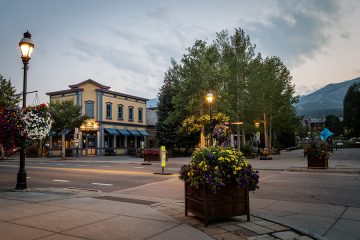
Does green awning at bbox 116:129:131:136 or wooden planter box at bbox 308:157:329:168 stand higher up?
green awning at bbox 116:129:131:136

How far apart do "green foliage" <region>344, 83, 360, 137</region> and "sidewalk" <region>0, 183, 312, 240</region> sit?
215 ft

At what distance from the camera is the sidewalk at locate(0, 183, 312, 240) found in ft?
17.7

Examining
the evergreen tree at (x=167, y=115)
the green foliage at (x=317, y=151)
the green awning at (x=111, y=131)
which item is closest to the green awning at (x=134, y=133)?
the green awning at (x=111, y=131)

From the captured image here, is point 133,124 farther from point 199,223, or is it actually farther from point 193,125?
point 199,223

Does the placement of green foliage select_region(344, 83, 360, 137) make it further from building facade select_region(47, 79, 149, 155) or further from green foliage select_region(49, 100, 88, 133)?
green foliage select_region(49, 100, 88, 133)

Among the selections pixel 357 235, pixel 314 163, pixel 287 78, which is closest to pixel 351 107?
pixel 287 78

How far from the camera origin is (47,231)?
18.5ft

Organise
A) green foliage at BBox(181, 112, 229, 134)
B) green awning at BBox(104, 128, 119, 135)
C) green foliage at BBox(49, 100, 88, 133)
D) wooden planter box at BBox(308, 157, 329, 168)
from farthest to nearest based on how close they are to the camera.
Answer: green awning at BBox(104, 128, 119, 135) < green foliage at BBox(49, 100, 88, 133) < green foliage at BBox(181, 112, 229, 134) < wooden planter box at BBox(308, 157, 329, 168)

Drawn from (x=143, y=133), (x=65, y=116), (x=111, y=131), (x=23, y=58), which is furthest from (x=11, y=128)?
(x=143, y=133)

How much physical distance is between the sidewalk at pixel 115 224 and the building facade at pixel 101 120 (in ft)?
113

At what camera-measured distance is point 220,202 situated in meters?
5.99

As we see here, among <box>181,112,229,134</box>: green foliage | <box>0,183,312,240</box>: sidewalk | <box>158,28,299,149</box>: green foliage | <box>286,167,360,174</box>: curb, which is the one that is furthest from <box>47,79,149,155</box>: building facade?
<box>0,183,312,240</box>: sidewalk

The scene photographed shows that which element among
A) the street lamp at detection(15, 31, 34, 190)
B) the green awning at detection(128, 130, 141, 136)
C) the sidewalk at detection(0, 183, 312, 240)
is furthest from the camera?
the green awning at detection(128, 130, 141, 136)

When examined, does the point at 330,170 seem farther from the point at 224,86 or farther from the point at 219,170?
the point at 224,86
